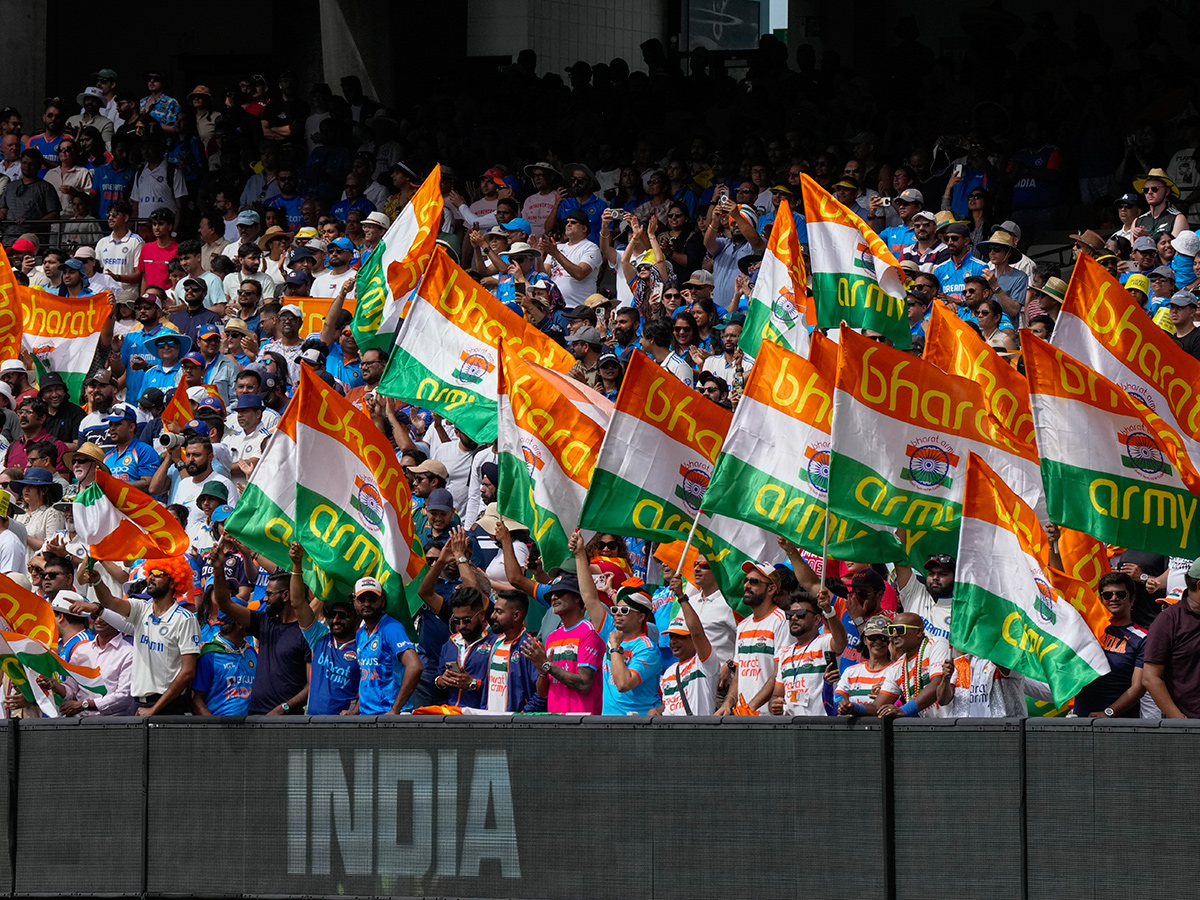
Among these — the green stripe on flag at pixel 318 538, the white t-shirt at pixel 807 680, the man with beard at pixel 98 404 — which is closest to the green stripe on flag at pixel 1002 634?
the white t-shirt at pixel 807 680

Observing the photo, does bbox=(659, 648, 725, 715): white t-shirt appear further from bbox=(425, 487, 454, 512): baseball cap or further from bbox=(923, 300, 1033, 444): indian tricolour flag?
bbox=(425, 487, 454, 512): baseball cap

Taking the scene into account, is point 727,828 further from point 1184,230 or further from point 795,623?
point 1184,230

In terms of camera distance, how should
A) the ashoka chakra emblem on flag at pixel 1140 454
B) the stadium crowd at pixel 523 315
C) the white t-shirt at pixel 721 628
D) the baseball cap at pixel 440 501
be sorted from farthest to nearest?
the baseball cap at pixel 440 501
the white t-shirt at pixel 721 628
the stadium crowd at pixel 523 315
the ashoka chakra emblem on flag at pixel 1140 454

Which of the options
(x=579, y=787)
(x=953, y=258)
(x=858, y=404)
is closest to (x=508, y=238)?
(x=953, y=258)

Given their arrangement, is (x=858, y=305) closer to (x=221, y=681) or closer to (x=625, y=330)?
(x=625, y=330)

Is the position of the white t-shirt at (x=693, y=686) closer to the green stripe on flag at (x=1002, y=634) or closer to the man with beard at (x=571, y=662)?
the man with beard at (x=571, y=662)

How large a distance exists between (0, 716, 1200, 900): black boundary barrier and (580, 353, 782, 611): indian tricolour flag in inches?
82.1

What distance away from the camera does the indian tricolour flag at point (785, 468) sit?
398 inches

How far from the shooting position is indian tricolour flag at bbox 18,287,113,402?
17875 mm

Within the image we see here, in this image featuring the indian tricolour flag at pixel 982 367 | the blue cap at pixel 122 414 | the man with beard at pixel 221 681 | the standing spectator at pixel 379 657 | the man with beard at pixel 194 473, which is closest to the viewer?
the standing spectator at pixel 379 657

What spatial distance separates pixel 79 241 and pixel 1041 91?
402 inches

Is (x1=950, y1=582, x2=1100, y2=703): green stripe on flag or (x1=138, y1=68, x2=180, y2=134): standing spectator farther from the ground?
(x1=138, y1=68, x2=180, y2=134): standing spectator

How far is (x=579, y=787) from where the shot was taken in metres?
8.74

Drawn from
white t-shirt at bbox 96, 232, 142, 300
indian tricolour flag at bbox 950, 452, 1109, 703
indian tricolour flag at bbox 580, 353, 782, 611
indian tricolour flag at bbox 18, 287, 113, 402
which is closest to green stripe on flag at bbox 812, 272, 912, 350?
indian tricolour flag at bbox 580, 353, 782, 611
